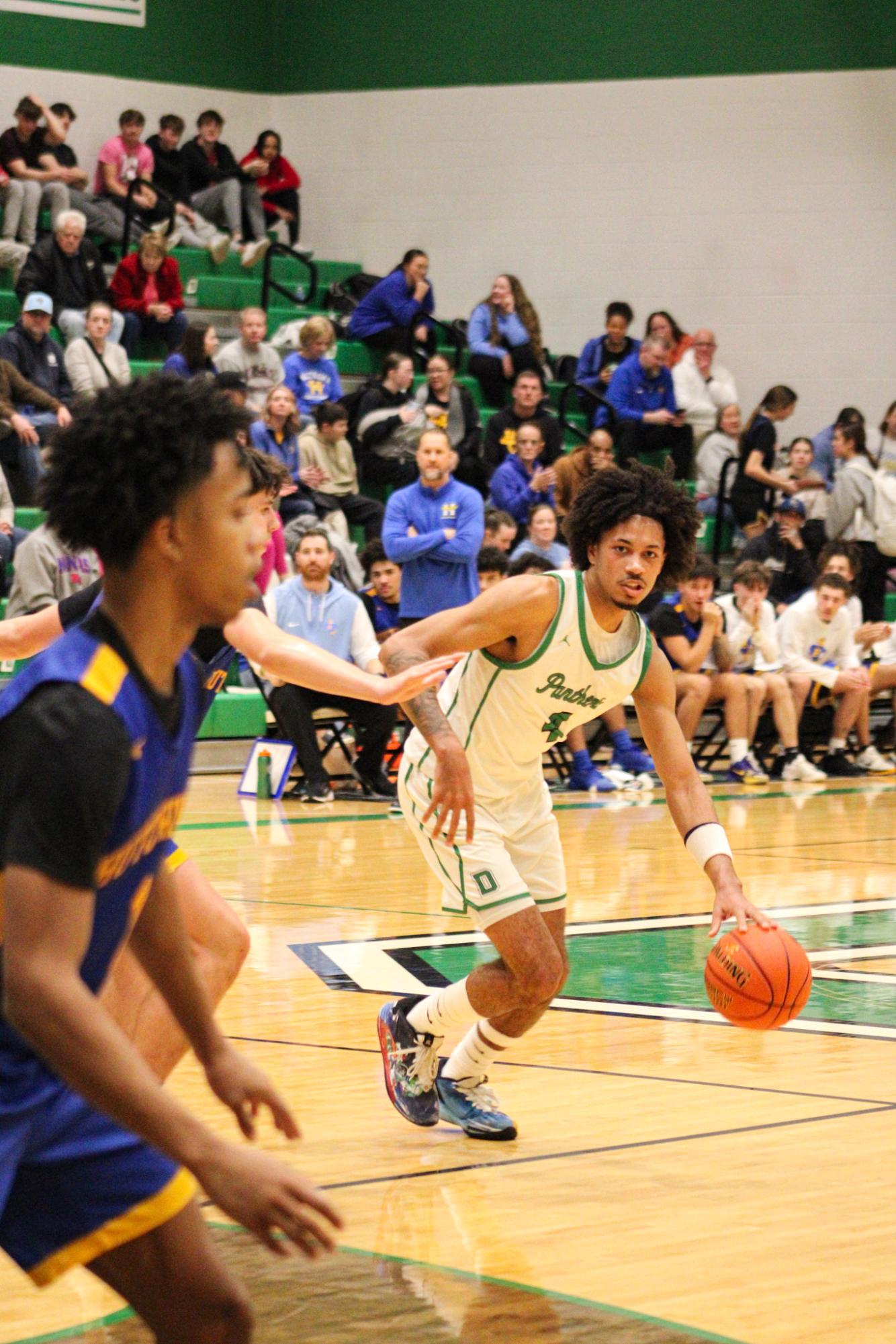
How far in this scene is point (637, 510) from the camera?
4.32 metres

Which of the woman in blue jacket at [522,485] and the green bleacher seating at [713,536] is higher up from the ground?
the woman in blue jacket at [522,485]

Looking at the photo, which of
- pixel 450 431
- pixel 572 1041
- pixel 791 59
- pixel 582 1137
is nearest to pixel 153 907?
pixel 582 1137

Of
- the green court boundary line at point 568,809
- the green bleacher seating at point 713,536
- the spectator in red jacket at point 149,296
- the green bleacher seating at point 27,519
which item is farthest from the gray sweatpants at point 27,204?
the green court boundary line at point 568,809

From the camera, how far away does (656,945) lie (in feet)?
21.1

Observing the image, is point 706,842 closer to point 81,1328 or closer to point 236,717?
point 81,1328

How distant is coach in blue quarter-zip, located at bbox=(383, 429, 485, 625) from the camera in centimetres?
1064

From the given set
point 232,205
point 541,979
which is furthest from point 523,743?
point 232,205

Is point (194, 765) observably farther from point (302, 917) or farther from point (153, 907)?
point (153, 907)

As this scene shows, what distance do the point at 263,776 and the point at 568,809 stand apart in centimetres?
173

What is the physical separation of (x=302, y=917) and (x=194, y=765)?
4.74 metres

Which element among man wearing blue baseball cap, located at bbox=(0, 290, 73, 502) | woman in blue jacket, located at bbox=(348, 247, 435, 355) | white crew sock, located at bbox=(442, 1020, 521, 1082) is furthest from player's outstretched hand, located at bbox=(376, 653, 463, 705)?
woman in blue jacket, located at bbox=(348, 247, 435, 355)

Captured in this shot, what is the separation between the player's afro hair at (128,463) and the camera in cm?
212

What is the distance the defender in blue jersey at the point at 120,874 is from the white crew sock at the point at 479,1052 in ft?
6.80

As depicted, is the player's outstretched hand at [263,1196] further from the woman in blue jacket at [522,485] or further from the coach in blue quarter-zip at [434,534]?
the woman in blue jacket at [522,485]
